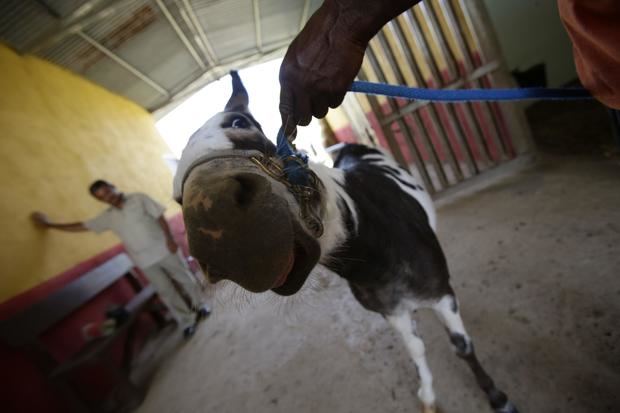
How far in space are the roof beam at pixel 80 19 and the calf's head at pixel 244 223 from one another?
5206 mm

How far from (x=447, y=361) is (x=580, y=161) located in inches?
107

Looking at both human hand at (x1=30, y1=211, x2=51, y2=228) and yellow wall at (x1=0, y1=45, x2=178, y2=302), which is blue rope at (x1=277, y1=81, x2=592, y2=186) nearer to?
yellow wall at (x1=0, y1=45, x2=178, y2=302)

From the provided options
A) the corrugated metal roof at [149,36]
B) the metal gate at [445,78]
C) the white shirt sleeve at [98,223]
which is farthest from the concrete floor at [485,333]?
the corrugated metal roof at [149,36]

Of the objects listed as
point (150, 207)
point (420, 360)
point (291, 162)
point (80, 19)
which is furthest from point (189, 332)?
point (80, 19)

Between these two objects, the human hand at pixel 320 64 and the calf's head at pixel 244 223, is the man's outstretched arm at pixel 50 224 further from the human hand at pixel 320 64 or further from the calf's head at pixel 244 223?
the human hand at pixel 320 64

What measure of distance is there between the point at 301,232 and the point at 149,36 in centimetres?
651

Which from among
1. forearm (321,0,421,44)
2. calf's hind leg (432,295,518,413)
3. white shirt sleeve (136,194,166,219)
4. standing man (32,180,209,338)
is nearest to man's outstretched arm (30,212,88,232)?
standing man (32,180,209,338)

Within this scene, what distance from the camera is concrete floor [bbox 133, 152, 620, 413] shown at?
164cm

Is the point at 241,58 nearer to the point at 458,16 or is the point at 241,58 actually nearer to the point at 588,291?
the point at 458,16

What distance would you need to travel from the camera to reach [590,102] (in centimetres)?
415

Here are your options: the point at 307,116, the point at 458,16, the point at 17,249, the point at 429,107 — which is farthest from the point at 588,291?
the point at 17,249

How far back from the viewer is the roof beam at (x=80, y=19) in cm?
462

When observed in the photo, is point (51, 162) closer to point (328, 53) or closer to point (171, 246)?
point (171, 246)

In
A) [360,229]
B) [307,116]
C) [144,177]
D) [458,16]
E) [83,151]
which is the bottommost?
[360,229]
